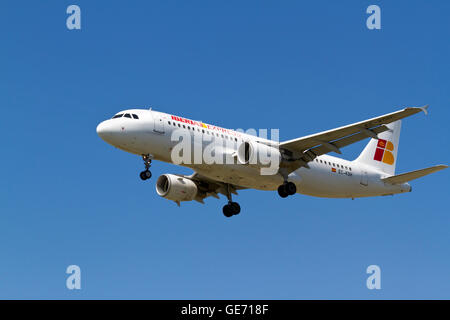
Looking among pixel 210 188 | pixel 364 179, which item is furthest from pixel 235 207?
pixel 364 179

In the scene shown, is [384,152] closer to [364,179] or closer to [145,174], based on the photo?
[364,179]

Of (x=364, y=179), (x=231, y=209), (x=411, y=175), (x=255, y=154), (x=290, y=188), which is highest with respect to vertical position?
(x=255, y=154)

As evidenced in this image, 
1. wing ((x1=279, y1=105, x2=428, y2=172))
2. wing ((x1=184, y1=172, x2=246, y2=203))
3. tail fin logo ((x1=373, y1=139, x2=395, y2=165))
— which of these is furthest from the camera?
tail fin logo ((x1=373, y1=139, x2=395, y2=165))

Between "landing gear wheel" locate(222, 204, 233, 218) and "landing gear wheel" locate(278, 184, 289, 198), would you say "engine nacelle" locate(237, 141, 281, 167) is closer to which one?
"landing gear wheel" locate(278, 184, 289, 198)

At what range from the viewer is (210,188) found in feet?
137

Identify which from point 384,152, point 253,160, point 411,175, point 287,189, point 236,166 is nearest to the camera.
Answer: point 253,160

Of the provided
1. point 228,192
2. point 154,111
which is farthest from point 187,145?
point 228,192

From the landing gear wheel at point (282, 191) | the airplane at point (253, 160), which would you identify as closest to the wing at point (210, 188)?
the airplane at point (253, 160)

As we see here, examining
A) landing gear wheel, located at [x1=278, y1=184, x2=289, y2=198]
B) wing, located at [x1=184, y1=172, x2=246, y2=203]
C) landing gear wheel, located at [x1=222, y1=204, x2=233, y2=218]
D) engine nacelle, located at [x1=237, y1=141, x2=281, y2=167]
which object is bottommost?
landing gear wheel, located at [x1=222, y1=204, x2=233, y2=218]

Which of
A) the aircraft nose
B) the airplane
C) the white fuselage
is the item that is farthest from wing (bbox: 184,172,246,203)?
the aircraft nose

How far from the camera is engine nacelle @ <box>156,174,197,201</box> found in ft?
132

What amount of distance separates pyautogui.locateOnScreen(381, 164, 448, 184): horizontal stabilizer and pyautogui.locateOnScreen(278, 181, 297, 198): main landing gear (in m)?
7.28

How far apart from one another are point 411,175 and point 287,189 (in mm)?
7898
